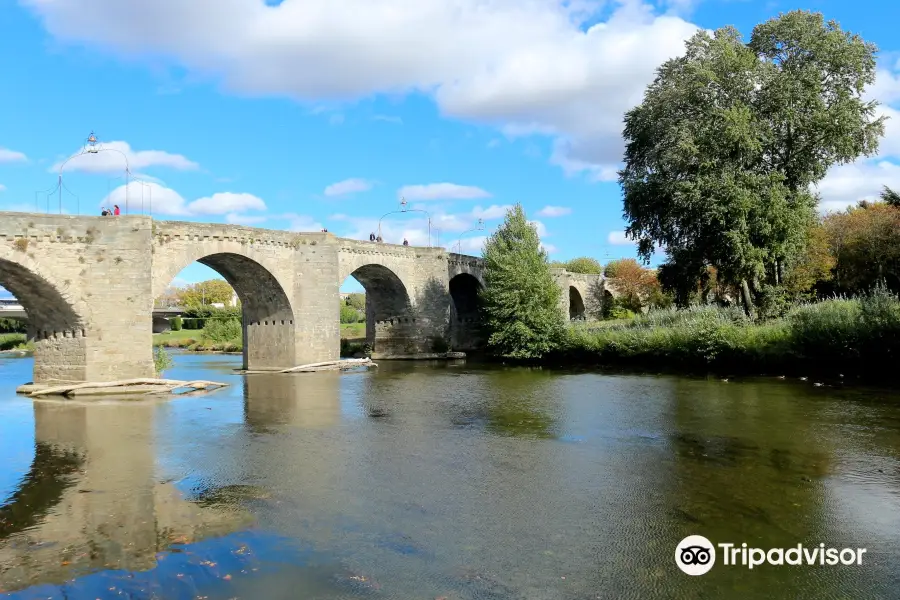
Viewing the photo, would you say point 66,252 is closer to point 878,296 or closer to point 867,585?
point 867,585

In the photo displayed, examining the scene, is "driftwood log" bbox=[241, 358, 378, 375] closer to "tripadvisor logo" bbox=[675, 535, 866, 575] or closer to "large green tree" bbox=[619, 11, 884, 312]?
"large green tree" bbox=[619, 11, 884, 312]

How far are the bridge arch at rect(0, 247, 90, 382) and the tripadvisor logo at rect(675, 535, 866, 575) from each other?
853 inches

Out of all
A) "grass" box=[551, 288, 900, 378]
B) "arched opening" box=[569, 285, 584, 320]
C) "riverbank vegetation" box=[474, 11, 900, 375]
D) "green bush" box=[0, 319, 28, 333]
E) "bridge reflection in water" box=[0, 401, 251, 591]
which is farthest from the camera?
"green bush" box=[0, 319, 28, 333]

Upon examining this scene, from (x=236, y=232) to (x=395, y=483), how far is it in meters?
20.5

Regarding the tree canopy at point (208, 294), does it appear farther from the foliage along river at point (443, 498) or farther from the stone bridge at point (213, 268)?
the foliage along river at point (443, 498)

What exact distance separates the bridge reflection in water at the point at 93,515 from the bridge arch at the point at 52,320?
28.5 ft

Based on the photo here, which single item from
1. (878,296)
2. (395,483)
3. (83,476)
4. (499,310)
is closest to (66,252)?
(83,476)

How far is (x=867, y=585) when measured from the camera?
23.7 feet

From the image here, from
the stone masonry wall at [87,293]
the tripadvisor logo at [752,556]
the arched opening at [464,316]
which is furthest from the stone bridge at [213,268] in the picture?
the tripadvisor logo at [752,556]

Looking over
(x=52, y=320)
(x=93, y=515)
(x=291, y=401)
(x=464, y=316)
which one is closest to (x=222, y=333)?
(x=464, y=316)

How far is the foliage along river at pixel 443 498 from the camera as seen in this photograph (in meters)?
7.55

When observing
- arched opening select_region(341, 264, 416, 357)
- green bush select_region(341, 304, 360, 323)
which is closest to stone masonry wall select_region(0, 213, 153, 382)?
arched opening select_region(341, 264, 416, 357)

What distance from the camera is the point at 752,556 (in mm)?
8117

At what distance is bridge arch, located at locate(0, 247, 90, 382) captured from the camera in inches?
886
